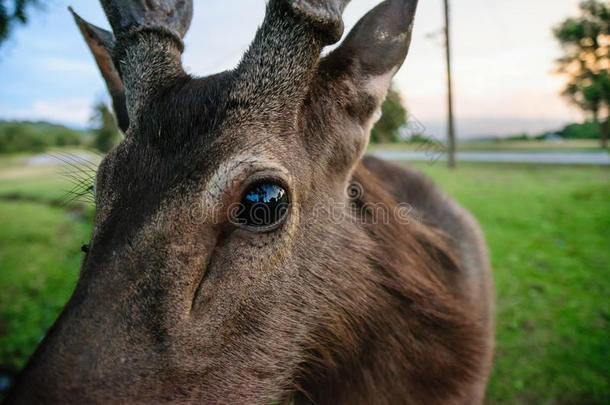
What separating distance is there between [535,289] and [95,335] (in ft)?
22.8

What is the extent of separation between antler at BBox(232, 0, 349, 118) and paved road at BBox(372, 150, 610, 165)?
1033 centimetres

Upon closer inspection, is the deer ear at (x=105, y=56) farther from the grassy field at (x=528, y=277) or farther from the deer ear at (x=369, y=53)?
the deer ear at (x=369, y=53)

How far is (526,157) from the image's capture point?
18594 mm

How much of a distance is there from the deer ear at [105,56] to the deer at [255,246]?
0.05 feet

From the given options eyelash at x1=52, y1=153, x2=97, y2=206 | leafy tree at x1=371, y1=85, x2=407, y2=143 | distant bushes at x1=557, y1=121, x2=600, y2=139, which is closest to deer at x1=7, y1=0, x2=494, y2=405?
eyelash at x1=52, y1=153, x2=97, y2=206

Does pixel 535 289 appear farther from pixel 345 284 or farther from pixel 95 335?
pixel 95 335

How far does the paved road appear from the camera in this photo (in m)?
14.6

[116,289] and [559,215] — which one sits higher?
[116,289]

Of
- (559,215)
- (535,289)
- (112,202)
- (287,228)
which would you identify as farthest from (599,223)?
(112,202)

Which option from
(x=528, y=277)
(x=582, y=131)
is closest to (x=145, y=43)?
(x=528, y=277)

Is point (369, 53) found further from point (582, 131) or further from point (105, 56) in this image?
point (582, 131)

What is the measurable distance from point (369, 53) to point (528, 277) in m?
6.28

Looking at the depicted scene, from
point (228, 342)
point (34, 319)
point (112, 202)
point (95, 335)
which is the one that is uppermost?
point (112, 202)

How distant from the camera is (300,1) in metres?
1.99
